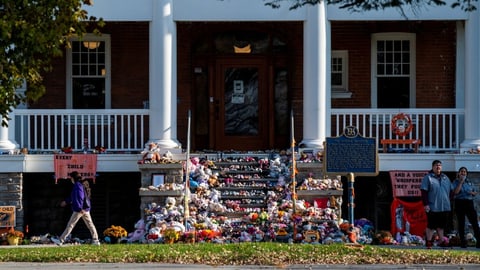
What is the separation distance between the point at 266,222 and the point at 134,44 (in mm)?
6957

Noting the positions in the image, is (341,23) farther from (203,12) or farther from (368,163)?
(368,163)

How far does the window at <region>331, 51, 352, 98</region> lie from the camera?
83.4ft

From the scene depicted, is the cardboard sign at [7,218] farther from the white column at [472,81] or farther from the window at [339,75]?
the white column at [472,81]

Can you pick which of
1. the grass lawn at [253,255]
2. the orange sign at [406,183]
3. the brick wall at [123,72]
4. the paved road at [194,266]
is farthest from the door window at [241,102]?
the paved road at [194,266]

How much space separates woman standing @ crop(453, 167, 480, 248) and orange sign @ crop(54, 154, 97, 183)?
735 centimetres

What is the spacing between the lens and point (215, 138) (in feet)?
84.0

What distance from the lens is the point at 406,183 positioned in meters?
22.3

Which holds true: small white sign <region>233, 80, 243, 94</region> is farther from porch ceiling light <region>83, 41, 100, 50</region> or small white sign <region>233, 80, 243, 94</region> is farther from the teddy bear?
the teddy bear

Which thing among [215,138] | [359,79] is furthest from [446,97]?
[215,138]

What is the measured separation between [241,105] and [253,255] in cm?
964

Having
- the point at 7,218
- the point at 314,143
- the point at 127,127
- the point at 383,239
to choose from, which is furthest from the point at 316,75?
the point at 7,218

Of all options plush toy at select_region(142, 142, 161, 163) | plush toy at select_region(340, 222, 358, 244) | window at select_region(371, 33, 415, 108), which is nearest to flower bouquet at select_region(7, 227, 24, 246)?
plush toy at select_region(142, 142, 161, 163)

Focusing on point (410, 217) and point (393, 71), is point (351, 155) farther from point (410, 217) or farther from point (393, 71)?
point (393, 71)

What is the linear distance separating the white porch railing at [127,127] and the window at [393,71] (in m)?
0.61
